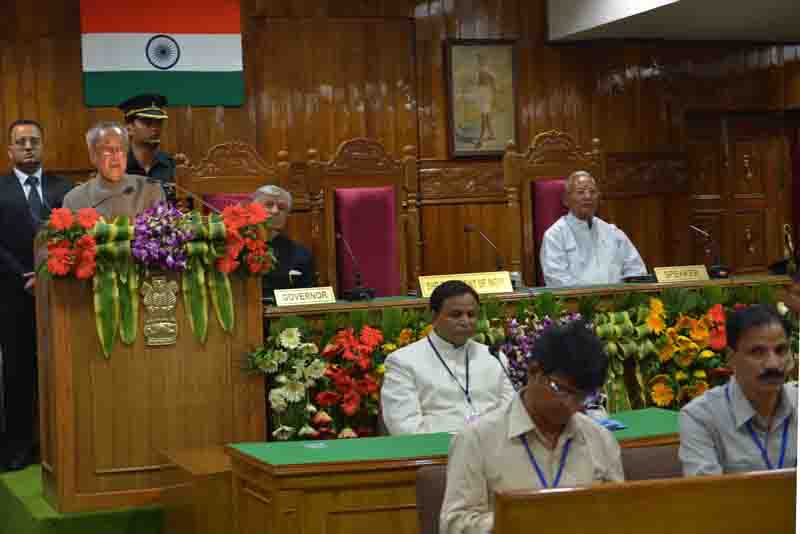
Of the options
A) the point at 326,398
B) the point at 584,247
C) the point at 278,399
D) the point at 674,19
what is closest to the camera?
the point at 278,399

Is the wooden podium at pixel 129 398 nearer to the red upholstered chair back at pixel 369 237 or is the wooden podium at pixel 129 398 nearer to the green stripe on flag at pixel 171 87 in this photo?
the red upholstered chair back at pixel 369 237

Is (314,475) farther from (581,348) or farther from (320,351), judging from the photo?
(320,351)

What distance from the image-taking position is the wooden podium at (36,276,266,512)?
14.7ft

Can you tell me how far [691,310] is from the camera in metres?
5.66

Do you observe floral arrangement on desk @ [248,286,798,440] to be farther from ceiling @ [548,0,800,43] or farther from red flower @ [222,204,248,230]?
ceiling @ [548,0,800,43]

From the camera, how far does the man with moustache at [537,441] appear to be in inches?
104

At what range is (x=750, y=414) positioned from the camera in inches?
114

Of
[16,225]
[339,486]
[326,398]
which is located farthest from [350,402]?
[16,225]

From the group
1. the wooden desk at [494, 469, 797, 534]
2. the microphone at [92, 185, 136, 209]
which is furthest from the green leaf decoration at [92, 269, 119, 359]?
the wooden desk at [494, 469, 797, 534]

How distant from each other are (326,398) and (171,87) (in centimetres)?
336

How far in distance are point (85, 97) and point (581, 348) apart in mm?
5511

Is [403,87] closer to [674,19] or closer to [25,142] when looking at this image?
[674,19]

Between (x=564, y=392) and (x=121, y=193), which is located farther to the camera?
(x=121, y=193)

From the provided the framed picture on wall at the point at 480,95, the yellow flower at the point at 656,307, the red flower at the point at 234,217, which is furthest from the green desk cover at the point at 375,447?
the framed picture on wall at the point at 480,95
